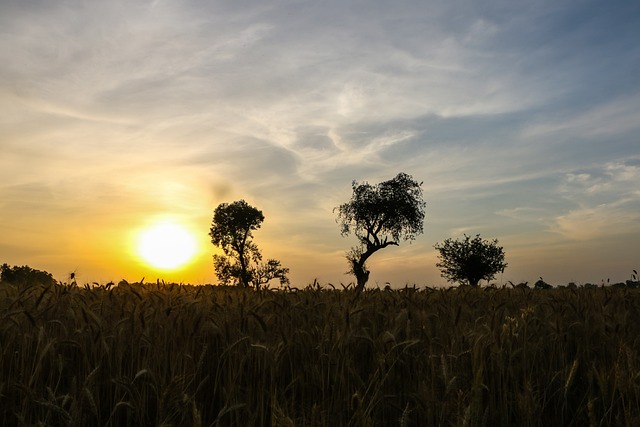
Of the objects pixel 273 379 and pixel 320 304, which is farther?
pixel 320 304

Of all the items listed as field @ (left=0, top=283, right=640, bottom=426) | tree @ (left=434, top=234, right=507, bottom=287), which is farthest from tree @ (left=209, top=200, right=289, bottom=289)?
field @ (left=0, top=283, right=640, bottom=426)

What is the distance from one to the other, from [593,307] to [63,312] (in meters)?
7.32

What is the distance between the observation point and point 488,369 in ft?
15.7

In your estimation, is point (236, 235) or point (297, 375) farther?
point (236, 235)

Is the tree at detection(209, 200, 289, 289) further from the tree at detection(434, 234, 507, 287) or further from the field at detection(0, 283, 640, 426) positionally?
the field at detection(0, 283, 640, 426)

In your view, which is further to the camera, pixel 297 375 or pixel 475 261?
pixel 475 261

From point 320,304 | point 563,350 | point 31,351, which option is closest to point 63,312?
point 31,351

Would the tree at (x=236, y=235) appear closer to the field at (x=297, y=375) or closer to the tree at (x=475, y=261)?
the tree at (x=475, y=261)

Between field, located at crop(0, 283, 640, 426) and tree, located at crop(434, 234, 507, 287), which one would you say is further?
tree, located at crop(434, 234, 507, 287)

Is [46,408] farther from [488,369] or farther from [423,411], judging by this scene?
[488,369]

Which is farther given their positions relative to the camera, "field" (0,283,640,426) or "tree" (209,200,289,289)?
"tree" (209,200,289,289)

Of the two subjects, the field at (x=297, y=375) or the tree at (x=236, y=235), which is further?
the tree at (x=236, y=235)

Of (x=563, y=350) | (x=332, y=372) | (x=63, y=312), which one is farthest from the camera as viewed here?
(x=63, y=312)

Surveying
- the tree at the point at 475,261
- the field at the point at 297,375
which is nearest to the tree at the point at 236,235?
the tree at the point at 475,261
